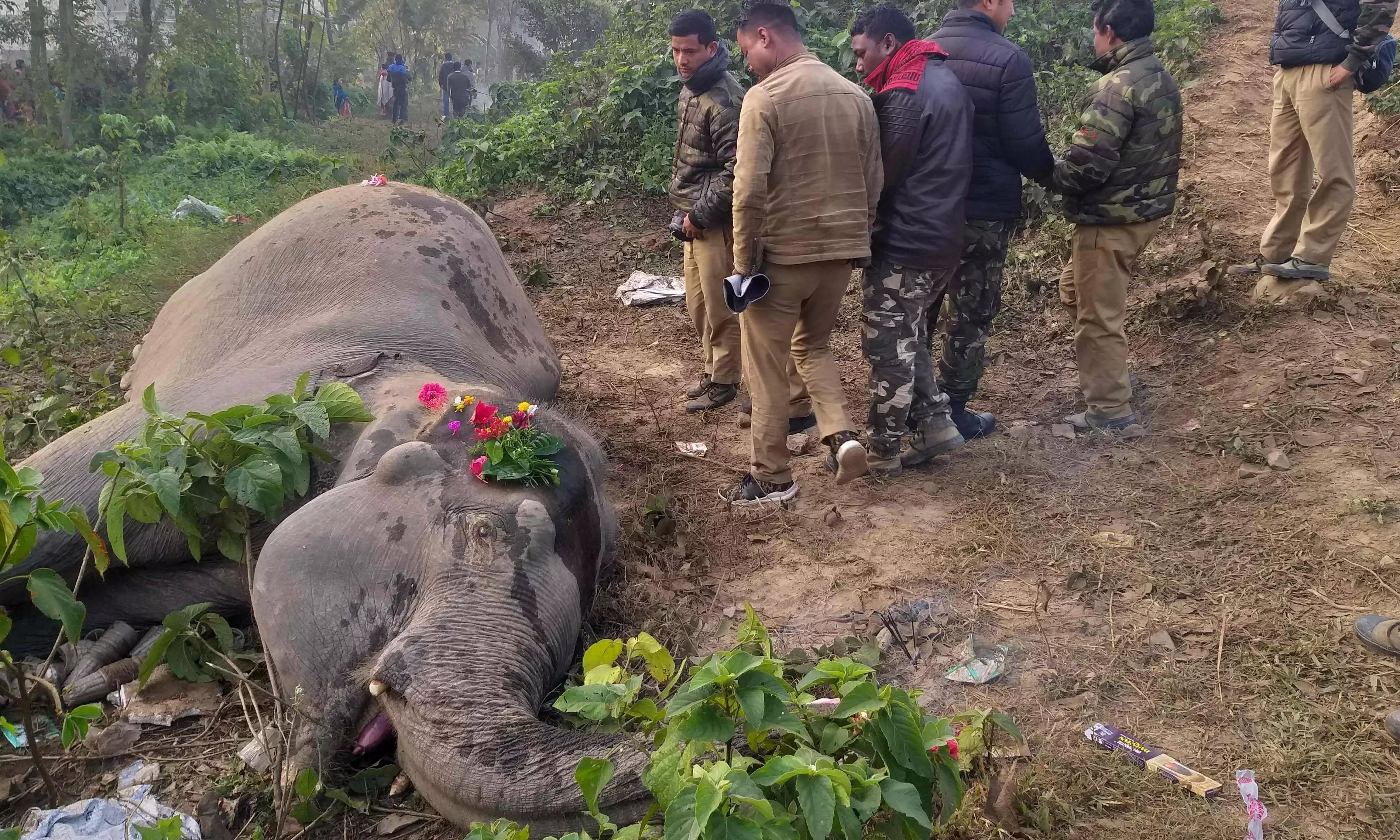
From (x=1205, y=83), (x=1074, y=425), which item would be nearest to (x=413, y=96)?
(x=1205, y=83)

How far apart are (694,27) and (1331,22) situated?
12.3 feet

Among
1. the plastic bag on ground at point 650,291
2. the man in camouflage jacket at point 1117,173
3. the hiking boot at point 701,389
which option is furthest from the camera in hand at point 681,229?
the man in camouflage jacket at point 1117,173

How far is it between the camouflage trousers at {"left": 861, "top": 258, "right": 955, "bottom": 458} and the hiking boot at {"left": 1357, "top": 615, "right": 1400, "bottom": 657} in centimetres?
223

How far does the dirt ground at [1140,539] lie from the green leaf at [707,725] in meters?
1.00

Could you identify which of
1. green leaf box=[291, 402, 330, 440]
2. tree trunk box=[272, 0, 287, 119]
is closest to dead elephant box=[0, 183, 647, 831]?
green leaf box=[291, 402, 330, 440]

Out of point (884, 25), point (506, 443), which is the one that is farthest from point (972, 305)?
point (506, 443)

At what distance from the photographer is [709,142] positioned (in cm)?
609

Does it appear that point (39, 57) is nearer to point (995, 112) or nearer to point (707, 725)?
point (995, 112)

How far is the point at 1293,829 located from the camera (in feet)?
9.55

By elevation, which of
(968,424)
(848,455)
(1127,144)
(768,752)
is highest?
(1127,144)

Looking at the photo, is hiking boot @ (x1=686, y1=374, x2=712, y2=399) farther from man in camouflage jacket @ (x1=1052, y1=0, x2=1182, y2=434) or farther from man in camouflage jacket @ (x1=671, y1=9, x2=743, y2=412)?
man in camouflage jacket @ (x1=1052, y1=0, x2=1182, y2=434)

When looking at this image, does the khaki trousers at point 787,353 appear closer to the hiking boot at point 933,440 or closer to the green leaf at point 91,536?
the hiking boot at point 933,440

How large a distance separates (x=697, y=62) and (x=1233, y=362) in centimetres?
372

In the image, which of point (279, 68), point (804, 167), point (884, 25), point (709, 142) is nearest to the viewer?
point (804, 167)
